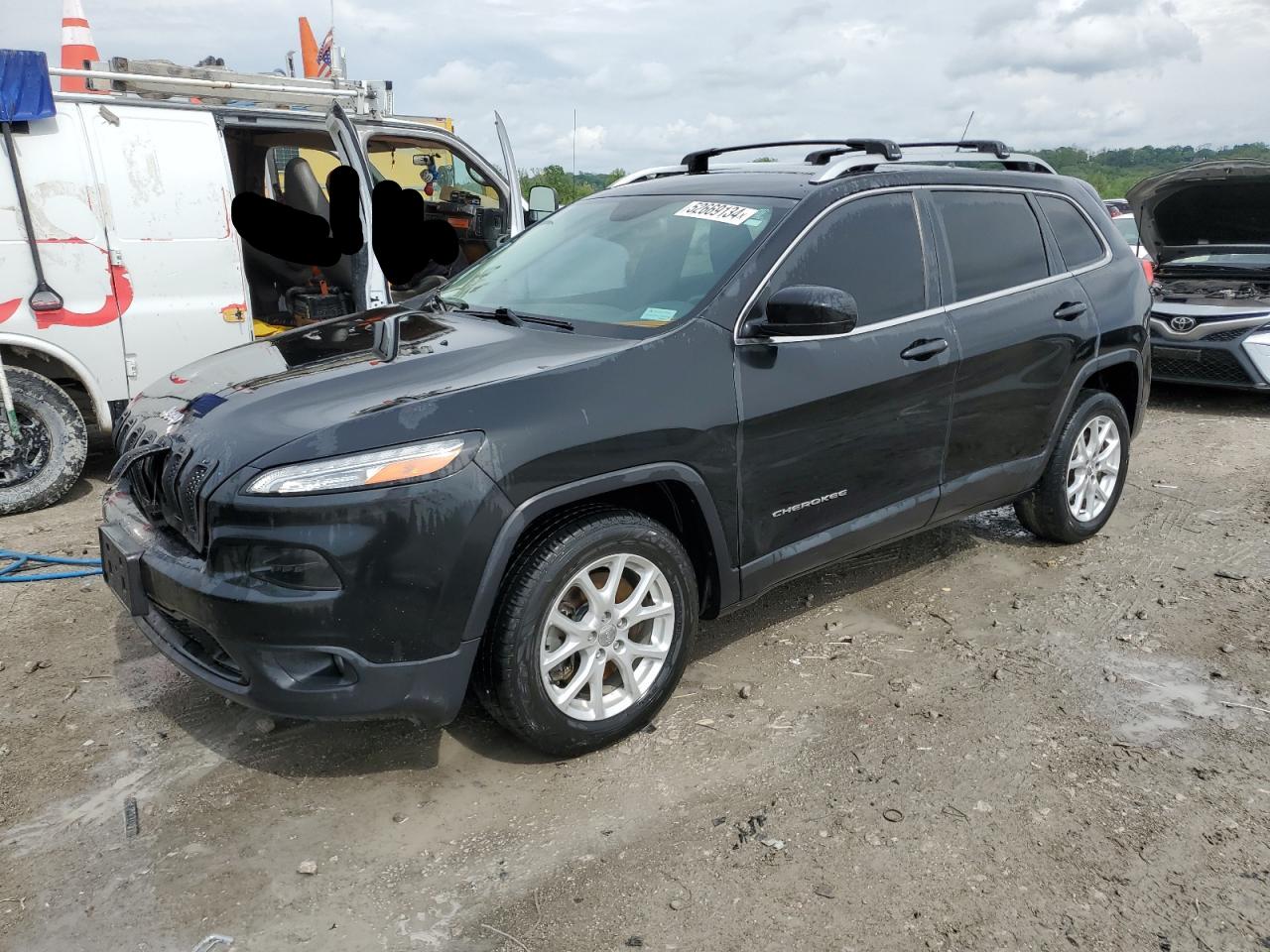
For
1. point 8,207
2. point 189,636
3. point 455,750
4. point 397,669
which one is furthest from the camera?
point 8,207

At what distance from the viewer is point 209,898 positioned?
2541 mm

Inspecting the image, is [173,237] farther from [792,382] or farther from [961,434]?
[961,434]

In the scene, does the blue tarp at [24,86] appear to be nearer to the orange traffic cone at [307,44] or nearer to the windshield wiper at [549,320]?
the windshield wiper at [549,320]

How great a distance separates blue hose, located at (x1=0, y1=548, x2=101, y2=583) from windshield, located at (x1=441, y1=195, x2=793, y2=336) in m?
2.14

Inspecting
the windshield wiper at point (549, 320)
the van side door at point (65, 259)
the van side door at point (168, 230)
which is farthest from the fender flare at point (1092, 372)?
the van side door at point (65, 259)

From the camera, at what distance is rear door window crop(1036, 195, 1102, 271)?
4594 mm

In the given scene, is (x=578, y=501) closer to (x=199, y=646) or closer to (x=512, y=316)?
(x=512, y=316)

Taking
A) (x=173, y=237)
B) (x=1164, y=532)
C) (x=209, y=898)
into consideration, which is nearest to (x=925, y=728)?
(x=209, y=898)

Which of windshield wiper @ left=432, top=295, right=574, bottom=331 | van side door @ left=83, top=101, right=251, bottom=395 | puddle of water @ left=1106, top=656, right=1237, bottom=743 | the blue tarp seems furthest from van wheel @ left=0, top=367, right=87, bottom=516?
puddle of water @ left=1106, top=656, right=1237, bottom=743

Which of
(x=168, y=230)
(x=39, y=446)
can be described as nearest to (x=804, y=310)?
(x=168, y=230)

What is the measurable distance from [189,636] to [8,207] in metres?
3.47

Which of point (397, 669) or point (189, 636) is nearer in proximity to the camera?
point (397, 669)

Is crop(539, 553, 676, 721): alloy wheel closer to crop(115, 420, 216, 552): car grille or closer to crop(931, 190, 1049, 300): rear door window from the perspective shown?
crop(115, 420, 216, 552): car grille

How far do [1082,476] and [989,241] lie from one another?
139 cm
